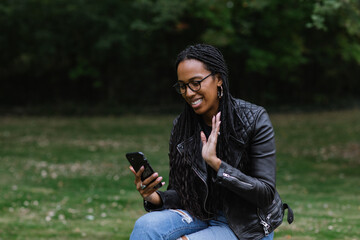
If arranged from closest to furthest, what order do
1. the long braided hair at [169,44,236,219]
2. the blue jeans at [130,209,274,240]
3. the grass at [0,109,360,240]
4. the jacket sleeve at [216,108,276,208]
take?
1. the jacket sleeve at [216,108,276,208]
2. the blue jeans at [130,209,274,240]
3. the long braided hair at [169,44,236,219]
4. the grass at [0,109,360,240]

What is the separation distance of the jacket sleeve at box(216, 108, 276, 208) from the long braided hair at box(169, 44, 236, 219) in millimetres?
158

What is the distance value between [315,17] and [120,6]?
64.8ft

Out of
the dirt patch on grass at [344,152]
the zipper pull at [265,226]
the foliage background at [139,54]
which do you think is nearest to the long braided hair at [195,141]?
the zipper pull at [265,226]

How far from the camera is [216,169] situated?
2971mm

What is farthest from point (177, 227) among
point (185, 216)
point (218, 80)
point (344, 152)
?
point (344, 152)

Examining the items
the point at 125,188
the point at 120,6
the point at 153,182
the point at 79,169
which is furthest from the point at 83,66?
the point at 153,182

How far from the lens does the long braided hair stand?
317 centimetres

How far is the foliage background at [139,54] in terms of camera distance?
26.2 metres

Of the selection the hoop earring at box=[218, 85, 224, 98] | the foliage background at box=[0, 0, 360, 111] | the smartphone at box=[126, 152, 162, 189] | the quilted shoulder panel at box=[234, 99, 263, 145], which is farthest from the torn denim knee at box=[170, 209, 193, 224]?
the foliage background at box=[0, 0, 360, 111]

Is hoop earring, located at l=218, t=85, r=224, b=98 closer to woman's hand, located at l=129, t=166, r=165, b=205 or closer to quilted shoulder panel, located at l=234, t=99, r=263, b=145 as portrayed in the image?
quilted shoulder panel, located at l=234, t=99, r=263, b=145

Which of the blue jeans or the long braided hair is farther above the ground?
the long braided hair

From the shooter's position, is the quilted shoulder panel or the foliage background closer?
the quilted shoulder panel

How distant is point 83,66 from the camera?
3044 cm

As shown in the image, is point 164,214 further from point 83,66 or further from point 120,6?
point 83,66
